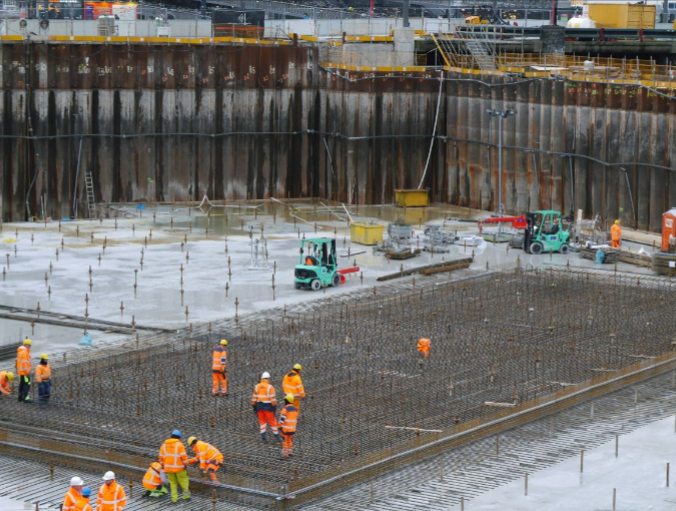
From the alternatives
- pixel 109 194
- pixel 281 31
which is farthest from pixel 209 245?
pixel 281 31

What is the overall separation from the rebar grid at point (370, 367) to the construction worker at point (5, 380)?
0.69 meters

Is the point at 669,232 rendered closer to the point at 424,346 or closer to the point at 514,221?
the point at 514,221

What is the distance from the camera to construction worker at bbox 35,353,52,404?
3103 cm

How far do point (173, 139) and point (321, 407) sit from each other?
106ft

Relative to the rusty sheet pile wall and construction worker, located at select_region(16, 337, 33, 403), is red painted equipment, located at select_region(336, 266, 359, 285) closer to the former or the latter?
the rusty sheet pile wall

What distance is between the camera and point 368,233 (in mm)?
51438

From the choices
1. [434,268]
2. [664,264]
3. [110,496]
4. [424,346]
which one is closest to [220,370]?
[424,346]

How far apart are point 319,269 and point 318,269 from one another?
43 mm

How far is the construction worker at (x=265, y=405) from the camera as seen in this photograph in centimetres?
2791

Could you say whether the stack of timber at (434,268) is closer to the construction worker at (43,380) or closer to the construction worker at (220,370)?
the construction worker at (220,370)

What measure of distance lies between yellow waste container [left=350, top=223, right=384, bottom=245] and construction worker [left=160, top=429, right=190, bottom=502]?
87.3 ft

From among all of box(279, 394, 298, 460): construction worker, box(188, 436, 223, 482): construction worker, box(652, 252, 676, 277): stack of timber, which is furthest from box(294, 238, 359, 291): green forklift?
box(188, 436, 223, 482): construction worker

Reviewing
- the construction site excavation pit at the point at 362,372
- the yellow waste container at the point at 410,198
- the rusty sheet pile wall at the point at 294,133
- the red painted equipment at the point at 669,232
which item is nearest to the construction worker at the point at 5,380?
the construction site excavation pit at the point at 362,372

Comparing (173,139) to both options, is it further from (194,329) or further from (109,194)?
(194,329)
